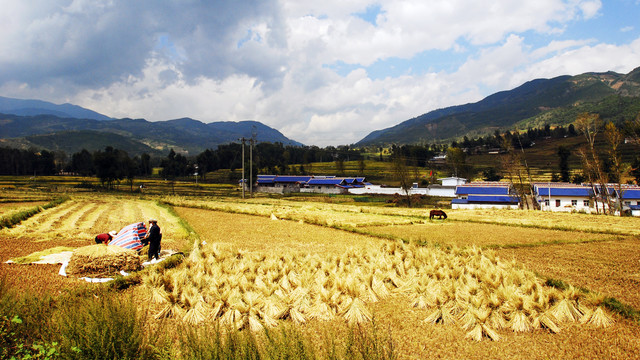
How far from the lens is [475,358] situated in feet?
22.9

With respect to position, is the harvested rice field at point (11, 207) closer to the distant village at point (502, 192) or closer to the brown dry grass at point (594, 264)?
the brown dry grass at point (594, 264)

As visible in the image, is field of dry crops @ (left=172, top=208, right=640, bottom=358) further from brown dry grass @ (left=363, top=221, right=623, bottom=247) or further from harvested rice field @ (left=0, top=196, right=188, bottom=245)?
harvested rice field @ (left=0, top=196, right=188, bottom=245)

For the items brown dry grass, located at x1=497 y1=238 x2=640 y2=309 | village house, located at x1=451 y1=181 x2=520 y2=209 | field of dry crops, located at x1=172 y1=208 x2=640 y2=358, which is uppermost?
field of dry crops, located at x1=172 y1=208 x2=640 y2=358

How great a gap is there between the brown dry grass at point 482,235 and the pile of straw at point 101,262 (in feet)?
44.0

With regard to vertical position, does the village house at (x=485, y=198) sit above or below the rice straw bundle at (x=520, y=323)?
below

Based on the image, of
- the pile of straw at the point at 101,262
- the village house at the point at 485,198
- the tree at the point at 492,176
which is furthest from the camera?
the tree at the point at 492,176

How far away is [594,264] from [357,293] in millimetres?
11089

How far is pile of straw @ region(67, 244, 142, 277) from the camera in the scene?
1146 cm

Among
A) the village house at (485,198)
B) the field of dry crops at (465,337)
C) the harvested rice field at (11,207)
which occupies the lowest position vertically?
the village house at (485,198)

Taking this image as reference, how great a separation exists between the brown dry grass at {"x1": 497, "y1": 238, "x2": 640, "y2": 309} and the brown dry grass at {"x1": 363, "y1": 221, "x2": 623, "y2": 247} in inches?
57.8

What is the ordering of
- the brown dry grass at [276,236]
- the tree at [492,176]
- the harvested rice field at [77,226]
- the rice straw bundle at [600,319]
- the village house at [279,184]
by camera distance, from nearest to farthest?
the rice straw bundle at [600,319] < the brown dry grass at [276,236] < the harvested rice field at [77,226] < the village house at [279,184] < the tree at [492,176]

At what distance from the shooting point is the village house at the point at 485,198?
58.5m

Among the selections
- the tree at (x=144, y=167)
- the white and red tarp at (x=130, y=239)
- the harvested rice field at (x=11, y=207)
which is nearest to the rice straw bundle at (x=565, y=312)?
the white and red tarp at (x=130, y=239)

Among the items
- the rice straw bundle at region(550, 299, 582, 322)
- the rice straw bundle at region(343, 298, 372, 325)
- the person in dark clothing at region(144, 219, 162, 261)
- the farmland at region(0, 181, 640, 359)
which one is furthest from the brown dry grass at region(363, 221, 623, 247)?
the person in dark clothing at region(144, 219, 162, 261)
